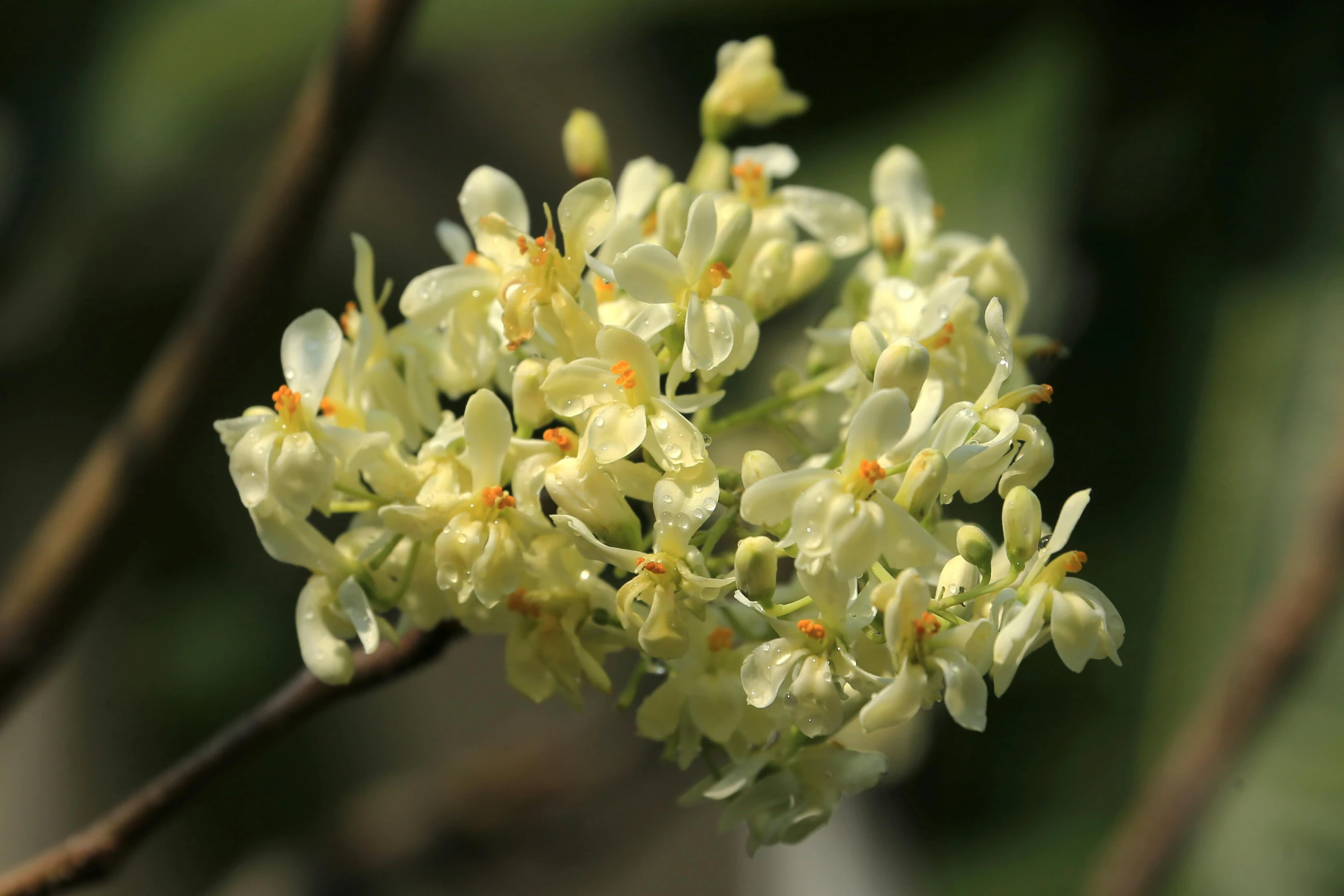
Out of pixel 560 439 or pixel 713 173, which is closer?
pixel 560 439

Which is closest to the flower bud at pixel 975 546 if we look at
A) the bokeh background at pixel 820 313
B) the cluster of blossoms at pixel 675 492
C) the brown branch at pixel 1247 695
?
the cluster of blossoms at pixel 675 492

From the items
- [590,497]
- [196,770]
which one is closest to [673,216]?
[590,497]

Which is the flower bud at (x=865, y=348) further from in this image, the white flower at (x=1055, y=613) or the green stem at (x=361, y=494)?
the green stem at (x=361, y=494)

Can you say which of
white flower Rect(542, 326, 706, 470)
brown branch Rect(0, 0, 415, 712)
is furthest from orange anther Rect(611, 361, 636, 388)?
brown branch Rect(0, 0, 415, 712)

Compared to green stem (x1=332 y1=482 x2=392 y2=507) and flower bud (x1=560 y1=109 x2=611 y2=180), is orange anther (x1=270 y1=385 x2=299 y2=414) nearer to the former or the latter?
green stem (x1=332 y1=482 x2=392 y2=507)

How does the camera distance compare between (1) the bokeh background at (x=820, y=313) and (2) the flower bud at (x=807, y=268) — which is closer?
(2) the flower bud at (x=807, y=268)

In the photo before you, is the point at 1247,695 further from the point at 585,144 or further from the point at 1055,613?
the point at 585,144
